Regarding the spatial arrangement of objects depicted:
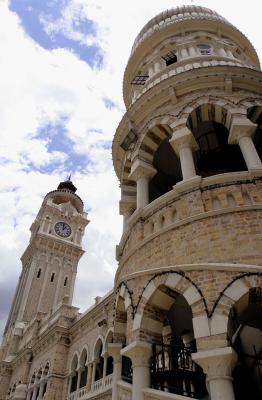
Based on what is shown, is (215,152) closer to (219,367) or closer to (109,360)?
(219,367)

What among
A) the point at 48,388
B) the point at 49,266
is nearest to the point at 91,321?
the point at 48,388

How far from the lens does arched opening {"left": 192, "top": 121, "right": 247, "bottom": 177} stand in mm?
11180

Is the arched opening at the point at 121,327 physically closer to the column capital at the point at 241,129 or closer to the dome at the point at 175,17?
the column capital at the point at 241,129

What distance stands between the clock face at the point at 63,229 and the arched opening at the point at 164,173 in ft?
121

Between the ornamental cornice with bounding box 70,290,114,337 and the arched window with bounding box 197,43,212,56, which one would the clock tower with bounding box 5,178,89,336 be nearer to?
the ornamental cornice with bounding box 70,290,114,337

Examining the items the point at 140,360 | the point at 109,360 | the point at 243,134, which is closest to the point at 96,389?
the point at 109,360

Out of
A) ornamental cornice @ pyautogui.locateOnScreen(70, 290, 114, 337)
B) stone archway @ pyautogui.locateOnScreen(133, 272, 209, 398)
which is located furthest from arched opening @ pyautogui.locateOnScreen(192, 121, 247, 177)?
ornamental cornice @ pyautogui.locateOnScreen(70, 290, 114, 337)

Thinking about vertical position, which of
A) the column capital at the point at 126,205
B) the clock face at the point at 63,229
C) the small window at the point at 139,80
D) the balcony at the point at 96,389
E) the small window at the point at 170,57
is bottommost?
the balcony at the point at 96,389

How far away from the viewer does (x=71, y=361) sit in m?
20.2

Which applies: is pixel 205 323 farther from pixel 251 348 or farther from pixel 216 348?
pixel 251 348

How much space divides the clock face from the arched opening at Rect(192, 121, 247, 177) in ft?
126

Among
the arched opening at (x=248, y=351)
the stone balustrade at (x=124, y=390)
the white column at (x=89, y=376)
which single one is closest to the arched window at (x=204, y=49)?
the arched opening at (x=248, y=351)

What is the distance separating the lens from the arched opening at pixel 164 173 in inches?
483

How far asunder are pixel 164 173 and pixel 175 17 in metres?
7.41
